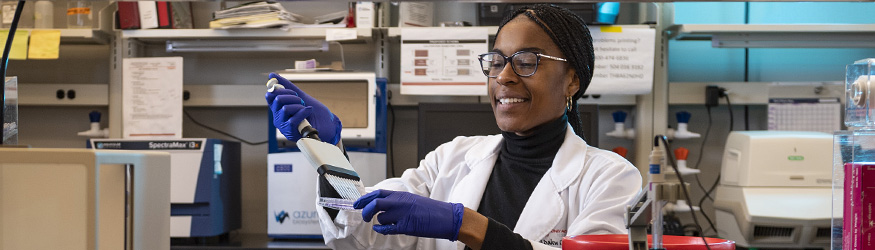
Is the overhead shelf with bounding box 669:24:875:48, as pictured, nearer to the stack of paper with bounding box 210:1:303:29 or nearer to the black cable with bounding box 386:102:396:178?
the black cable with bounding box 386:102:396:178

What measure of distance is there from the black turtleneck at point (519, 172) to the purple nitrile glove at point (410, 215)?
318 millimetres

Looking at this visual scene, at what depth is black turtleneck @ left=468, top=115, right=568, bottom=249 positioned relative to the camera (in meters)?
1.40

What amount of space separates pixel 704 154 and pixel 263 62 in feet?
5.55

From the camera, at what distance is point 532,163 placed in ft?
4.69

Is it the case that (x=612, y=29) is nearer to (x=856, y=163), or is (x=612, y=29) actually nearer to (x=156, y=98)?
(x=156, y=98)

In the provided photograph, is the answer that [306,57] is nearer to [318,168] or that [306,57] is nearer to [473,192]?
[473,192]

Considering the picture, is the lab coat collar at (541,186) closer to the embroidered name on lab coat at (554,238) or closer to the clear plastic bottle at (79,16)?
the embroidered name on lab coat at (554,238)

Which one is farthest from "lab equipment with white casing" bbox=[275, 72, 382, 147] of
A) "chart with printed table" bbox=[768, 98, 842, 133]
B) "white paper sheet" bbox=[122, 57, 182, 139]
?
"chart with printed table" bbox=[768, 98, 842, 133]

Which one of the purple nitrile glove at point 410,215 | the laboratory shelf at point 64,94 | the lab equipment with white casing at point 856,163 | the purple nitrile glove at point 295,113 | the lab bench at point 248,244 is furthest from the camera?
the laboratory shelf at point 64,94

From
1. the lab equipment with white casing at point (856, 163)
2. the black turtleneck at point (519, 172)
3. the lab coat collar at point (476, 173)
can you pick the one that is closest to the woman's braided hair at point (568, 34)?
the black turtleneck at point (519, 172)

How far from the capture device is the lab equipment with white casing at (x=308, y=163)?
249 cm

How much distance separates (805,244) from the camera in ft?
7.41

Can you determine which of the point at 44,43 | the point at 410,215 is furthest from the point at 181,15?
the point at 410,215

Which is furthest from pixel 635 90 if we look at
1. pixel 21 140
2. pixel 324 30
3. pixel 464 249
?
pixel 21 140
